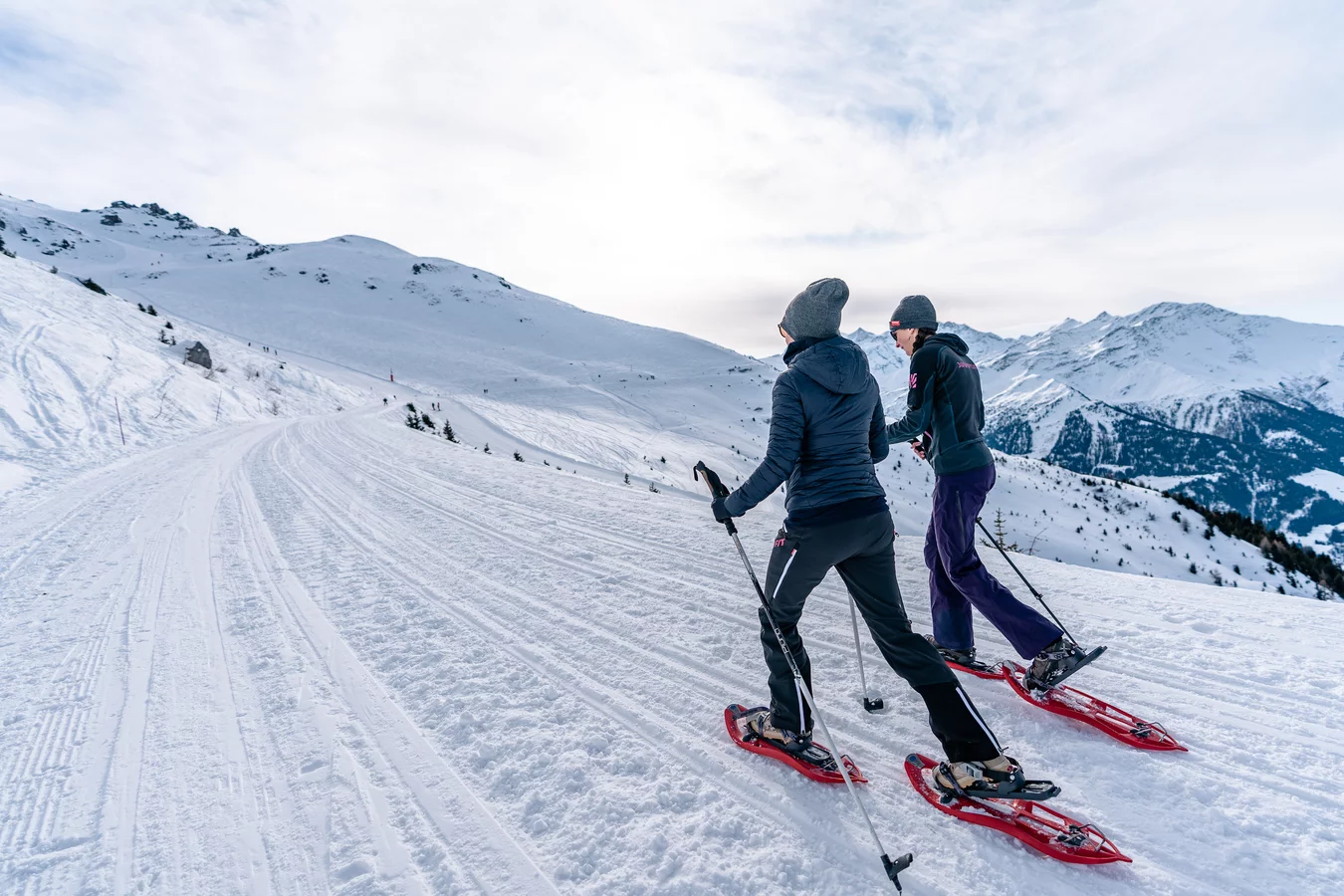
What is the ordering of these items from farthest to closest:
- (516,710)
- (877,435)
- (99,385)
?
(99,385)
(516,710)
(877,435)

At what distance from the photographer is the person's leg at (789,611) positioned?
3.06m

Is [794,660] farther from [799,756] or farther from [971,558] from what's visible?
[971,558]

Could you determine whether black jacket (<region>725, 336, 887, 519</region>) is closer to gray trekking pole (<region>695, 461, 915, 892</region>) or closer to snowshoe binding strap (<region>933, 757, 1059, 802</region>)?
gray trekking pole (<region>695, 461, 915, 892</region>)

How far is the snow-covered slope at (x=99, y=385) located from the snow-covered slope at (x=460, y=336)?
30.0 feet

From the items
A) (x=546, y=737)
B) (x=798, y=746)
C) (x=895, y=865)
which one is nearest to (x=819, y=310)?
(x=798, y=746)

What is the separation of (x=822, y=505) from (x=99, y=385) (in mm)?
22132

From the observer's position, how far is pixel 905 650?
2941mm

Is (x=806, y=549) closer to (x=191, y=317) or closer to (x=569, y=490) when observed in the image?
(x=569, y=490)

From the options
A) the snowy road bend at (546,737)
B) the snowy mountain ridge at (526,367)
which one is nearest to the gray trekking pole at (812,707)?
the snowy road bend at (546,737)

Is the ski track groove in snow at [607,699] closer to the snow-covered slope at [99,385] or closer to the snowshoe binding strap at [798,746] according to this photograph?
the snowshoe binding strap at [798,746]

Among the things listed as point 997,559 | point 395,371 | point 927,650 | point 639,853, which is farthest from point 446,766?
point 395,371

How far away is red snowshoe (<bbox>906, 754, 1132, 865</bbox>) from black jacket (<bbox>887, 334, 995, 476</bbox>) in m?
1.86

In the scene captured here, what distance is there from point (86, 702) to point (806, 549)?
4635 millimetres

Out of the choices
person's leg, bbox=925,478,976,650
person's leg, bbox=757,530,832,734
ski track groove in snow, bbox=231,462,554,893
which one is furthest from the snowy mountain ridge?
person's leg, bbox=757,530,832,734
